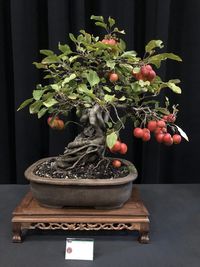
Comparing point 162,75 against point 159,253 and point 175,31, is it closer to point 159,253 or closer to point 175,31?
point 175,31

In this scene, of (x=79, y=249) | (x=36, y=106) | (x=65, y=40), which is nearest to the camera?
(x=79, y=249)

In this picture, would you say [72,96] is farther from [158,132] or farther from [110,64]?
[158,132]

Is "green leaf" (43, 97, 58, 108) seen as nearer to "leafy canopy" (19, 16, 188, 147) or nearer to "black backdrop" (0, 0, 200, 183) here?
"leafy canopy" (19, 16, 188, 147)

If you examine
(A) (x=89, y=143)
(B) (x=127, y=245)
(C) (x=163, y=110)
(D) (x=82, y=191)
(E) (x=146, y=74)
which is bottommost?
(B) (x=127, y=245)

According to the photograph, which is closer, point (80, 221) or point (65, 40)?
point (80, 221)

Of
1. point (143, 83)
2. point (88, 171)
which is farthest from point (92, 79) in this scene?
point (88, 171)

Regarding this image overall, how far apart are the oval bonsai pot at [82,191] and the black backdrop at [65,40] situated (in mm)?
556

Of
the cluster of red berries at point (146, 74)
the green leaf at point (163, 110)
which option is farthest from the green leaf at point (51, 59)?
the green leaf at point (163, 110)

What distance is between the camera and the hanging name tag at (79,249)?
85 cm

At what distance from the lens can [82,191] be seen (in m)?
0.95

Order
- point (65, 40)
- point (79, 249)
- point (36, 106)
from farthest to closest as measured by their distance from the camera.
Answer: point (65, 40), point (36, 106), point (79, 249)

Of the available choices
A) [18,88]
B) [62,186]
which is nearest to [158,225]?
[62,186]

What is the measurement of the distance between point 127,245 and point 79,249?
0.14 meters

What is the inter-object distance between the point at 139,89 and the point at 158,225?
43 cm
